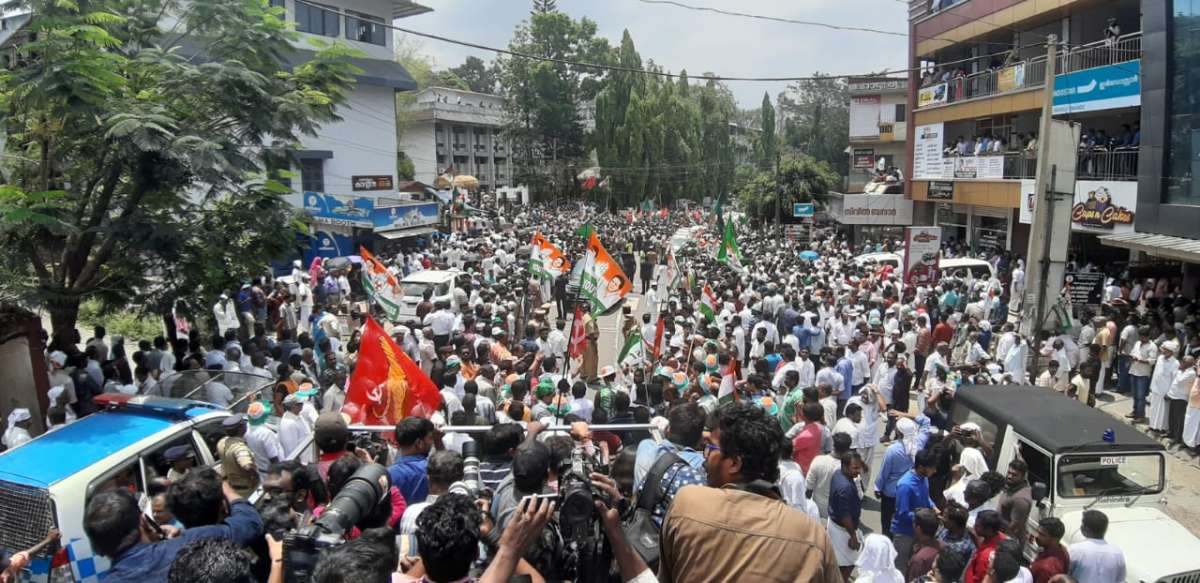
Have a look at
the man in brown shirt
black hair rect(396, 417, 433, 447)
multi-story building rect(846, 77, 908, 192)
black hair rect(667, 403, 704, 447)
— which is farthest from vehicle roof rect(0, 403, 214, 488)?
multi-story building rect(846, 77, 908, 192)

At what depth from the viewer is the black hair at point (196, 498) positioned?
3861 mm

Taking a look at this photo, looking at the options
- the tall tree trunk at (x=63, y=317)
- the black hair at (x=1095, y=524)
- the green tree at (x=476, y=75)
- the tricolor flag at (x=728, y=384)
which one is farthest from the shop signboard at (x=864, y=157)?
the green tree at (x=476, y=75)

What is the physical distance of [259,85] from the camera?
33.6ft

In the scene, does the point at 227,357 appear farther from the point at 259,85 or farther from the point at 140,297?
the point at 259,85

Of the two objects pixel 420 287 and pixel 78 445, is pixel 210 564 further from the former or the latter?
pixel 420 287

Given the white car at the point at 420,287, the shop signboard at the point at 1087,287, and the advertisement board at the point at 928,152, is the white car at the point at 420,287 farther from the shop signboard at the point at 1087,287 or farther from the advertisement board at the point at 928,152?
the advertisement board at the point at 928,152

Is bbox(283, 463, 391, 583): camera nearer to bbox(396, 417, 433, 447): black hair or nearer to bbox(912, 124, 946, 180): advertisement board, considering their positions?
bbox(396, 417, 433, 447): black hair

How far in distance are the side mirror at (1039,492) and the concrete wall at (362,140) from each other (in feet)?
107

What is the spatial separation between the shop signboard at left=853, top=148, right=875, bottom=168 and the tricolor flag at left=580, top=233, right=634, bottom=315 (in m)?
38.2

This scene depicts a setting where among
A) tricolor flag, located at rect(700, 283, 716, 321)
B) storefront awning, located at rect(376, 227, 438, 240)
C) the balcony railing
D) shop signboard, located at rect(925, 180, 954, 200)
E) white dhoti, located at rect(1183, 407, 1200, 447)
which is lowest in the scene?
white dhoti, located at rect(1183, 407, 1200, 447)

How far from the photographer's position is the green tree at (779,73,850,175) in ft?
209

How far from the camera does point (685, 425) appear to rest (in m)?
4.78

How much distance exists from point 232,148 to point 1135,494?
9.72m

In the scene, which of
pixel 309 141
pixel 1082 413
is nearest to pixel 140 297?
pixel 1082 413
